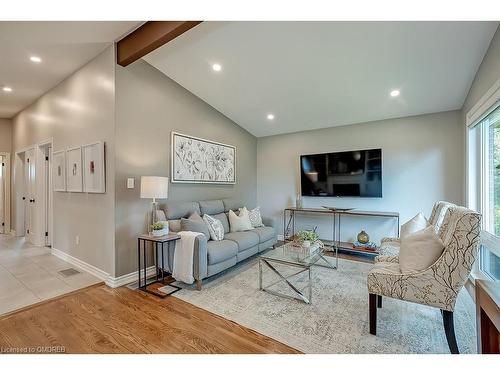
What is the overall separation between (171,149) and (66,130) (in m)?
1.74

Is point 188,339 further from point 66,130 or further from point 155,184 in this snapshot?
point 66,130

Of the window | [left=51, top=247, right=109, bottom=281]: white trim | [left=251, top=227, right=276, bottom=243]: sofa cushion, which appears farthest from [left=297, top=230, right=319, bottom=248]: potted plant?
[left=51, top=247, right=109, bottom=281]: white trim

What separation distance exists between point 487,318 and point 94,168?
387 cm

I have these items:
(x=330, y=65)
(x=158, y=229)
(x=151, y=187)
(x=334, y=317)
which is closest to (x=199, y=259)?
(x=158, y=229)

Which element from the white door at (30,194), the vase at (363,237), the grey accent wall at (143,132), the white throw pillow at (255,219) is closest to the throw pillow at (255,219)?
the white throw pillow at (255,219)

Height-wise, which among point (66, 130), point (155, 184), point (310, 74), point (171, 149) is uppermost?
point (310, 74)

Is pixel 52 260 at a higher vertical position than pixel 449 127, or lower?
lower

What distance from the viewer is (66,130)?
3750 mm

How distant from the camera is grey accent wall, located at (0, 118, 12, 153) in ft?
18.7

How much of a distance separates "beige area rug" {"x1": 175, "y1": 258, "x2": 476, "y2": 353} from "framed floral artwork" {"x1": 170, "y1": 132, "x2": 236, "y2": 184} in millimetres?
1734

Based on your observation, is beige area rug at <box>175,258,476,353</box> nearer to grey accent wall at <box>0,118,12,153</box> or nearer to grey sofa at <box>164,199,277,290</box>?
grey sofa at <box>164,199,277,290</box>

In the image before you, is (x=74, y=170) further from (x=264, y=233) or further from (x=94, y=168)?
(x=264, y=233)
